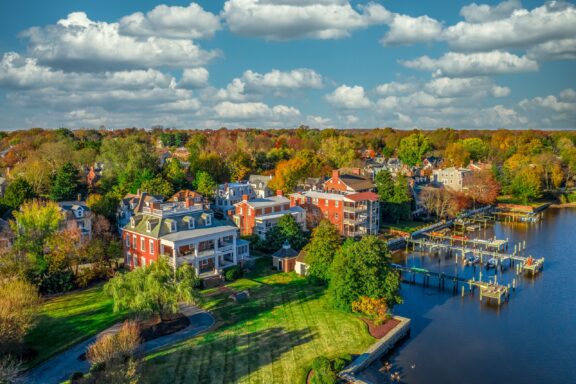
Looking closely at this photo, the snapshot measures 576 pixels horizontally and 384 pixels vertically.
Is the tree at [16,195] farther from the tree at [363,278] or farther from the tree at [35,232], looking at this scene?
the tree at [363,278]

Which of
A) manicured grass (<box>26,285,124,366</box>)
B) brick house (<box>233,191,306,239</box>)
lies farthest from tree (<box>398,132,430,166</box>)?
manicured grass (<box>26,285,124,366</box>)

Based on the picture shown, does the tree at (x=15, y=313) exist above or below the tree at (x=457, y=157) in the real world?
below

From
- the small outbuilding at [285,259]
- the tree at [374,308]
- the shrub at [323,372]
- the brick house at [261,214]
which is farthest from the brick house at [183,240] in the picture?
the shrub at [323,372]

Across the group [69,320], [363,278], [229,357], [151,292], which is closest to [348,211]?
[363,278]

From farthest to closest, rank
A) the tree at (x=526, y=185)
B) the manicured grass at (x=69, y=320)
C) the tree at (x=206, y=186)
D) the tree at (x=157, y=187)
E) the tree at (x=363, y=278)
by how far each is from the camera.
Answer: the tree at (x=526, y=185), the tree at (x=206, y=186), the tree at (x=157, y=187), the tree at (x=363, y=278), the manicured grass at (x=69, y=320)

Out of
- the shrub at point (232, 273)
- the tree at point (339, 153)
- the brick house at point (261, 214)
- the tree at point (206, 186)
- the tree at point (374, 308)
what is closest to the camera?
the tree at point (374, 308)

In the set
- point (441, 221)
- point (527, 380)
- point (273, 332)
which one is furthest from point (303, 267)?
point (441, 221)
